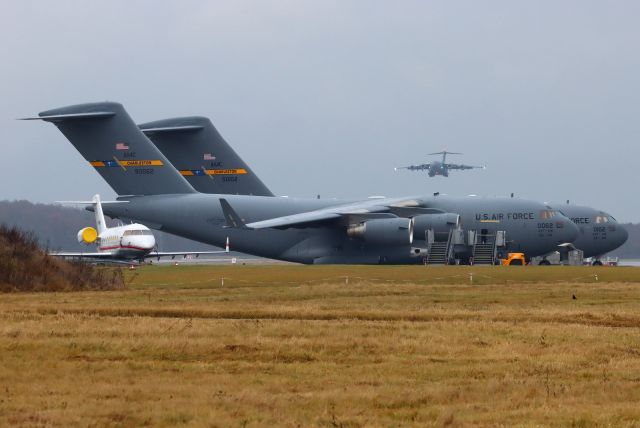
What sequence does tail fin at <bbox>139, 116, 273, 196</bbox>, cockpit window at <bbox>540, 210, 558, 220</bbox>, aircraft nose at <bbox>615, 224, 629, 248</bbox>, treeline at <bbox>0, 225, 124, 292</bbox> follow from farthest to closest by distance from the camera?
tail fin at <bbox>139, 116, 273, 196</bbox>
aircraft nose at <bbox>615, 224, 629, 248</bbox>
cockpit window at <bbox>540, 210, 558, 220</bbox>
treeline at <bbox>0, 225, 124, 292</bbox>

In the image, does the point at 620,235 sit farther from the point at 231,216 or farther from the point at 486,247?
the point at 231,216

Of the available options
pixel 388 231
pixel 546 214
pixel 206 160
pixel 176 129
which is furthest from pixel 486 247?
pixel 176 129

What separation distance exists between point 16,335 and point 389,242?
33.7 metres

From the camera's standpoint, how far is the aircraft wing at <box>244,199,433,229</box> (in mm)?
50562

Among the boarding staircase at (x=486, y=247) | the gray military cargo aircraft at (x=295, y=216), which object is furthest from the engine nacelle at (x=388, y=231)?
the boarding staircase at (x=486, y=247)

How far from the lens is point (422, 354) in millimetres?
16500

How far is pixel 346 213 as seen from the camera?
5138 centimetres

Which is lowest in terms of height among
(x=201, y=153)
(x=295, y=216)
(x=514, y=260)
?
(x=514, y=260)

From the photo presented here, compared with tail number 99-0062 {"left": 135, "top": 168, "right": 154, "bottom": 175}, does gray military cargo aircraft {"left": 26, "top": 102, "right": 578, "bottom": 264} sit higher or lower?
lower

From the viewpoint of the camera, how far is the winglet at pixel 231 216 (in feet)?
161

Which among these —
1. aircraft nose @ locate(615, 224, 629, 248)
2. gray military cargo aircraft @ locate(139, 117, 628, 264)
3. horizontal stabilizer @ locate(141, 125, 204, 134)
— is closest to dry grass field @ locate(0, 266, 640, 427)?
aircraft nose @ locate(615, 224, 629, 248)

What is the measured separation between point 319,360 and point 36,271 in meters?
18.6

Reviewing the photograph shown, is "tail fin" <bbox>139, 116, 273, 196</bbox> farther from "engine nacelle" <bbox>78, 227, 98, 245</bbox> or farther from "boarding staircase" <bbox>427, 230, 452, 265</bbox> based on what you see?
"engine nacelle" <bbox>78, 227, 98, 245</bbox>

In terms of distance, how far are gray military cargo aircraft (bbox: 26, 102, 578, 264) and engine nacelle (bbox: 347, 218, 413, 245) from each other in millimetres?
220
